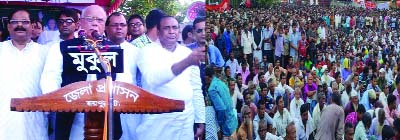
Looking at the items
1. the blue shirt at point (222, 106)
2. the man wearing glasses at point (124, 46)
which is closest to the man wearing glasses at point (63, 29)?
the man wearing glasses at point (124, 46)

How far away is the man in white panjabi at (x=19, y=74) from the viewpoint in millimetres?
2912

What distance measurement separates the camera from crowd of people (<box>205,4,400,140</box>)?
4.84 m

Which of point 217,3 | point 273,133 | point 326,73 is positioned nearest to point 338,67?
point 326,73

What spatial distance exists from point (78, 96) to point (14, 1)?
0.59 m

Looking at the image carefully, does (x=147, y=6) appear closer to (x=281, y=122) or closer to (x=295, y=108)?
(x=281, y=122)

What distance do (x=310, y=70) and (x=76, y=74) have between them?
10.2ft

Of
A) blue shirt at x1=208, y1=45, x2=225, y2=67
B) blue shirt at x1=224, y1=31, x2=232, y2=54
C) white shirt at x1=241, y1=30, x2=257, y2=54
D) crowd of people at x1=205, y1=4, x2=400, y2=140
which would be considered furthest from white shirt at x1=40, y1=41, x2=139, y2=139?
white shirt at x1=241, y1=30, x2=257, y2=54

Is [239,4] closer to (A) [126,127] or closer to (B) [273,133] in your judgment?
(B) [273,133]

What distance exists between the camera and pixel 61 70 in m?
2.91

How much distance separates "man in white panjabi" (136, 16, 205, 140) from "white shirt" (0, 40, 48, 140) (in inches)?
19.0

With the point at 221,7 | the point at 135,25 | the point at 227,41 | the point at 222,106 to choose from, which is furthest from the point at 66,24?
the point at 227,41

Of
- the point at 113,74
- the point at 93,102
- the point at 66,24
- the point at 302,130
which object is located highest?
the point at 66,24

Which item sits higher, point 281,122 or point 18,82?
point 18,82

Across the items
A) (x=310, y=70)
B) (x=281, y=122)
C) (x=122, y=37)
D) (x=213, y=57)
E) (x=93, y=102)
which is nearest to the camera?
(x=93, y=102)
